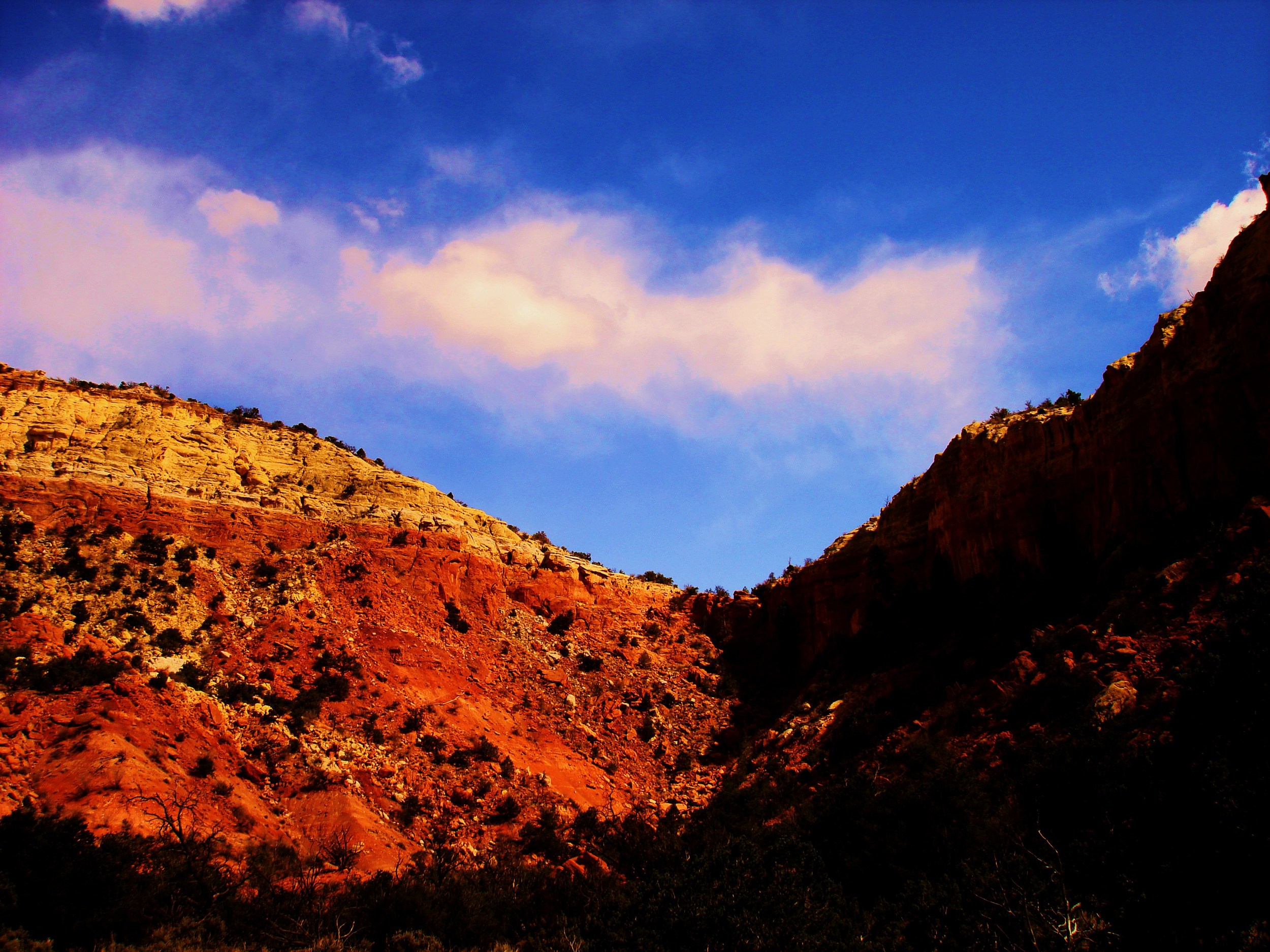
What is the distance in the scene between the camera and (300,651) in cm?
3247

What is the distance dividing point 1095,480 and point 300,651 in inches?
1290

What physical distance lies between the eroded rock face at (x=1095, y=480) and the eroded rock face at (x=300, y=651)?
1261 centimetres

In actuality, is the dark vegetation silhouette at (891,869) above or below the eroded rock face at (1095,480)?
below

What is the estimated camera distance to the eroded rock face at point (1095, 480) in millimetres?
24906

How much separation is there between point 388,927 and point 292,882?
339 cm

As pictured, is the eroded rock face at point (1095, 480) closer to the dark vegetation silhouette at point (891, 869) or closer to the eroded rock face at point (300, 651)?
the dark vegetation silhouette at point (891, 869)

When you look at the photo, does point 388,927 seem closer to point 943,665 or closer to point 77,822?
point 77,822

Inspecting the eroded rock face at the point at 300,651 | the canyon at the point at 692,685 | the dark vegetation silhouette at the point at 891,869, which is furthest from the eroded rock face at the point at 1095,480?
the eroded rock face at the point at 300,651

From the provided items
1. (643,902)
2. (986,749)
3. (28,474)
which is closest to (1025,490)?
(986,749)

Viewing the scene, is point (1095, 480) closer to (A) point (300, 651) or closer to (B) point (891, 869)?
(B) point (891, 869)

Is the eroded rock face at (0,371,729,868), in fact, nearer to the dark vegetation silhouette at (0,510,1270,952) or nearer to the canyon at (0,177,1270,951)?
the canyon at (0,177,1270,951)

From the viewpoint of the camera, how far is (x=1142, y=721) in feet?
67.4

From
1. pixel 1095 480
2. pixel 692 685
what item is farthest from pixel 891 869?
pixel 692 685

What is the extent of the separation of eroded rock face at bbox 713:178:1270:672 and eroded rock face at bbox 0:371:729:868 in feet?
41.4
